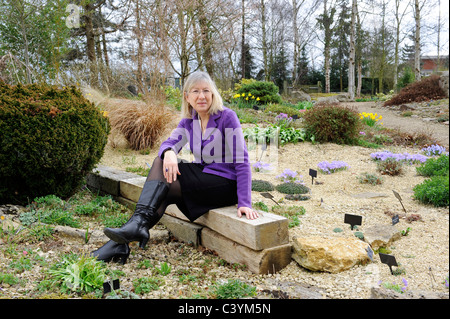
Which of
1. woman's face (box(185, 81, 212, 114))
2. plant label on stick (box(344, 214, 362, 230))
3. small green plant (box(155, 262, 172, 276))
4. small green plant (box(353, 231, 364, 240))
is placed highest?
woman's face (box(185, 81, 212, 114))

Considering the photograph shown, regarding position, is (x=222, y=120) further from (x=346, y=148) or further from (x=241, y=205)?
(x=346, y=148)

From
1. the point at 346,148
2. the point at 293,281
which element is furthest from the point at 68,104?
the point at 346,148

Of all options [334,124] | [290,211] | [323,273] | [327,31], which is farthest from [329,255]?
[327,31]

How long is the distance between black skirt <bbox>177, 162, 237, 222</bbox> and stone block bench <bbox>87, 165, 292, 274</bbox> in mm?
61

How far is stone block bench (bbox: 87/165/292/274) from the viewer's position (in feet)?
6.60

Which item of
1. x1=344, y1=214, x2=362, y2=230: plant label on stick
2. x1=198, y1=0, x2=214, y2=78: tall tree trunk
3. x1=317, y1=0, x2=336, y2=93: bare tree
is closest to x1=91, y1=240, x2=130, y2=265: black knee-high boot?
x1=344, y1=214, x2=362, y2=230: plant label on stick

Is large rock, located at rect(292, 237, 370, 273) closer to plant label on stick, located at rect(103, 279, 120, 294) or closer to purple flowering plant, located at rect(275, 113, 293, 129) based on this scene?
plant label on stick, located at rect(103, 279, 120, 294)

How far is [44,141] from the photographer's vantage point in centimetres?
292

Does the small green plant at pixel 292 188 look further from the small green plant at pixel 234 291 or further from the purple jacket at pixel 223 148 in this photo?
the small green plant at pixel 234 291

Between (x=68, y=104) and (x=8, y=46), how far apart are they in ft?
20.4

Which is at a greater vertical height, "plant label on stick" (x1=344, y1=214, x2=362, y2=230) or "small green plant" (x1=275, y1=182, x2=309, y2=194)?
"plant label on stick" (x1=344, y1=214, x2=362, y2=230)

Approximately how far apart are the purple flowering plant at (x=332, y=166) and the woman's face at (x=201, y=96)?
7.00 ft

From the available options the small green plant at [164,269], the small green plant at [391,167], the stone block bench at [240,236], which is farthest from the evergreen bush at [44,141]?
the small green plant at [391,167]

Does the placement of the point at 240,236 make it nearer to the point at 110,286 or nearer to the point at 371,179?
the point at 110,286
